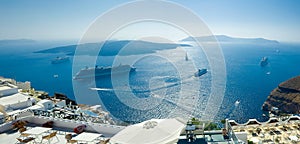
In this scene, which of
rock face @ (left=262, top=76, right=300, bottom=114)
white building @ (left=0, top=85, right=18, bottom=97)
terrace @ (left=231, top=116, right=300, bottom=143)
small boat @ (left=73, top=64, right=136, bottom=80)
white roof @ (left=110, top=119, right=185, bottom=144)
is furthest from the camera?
small boat @ (left=73, top=64, right=136, bottom=80)

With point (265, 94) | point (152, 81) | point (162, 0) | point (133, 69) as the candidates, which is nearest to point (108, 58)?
point (133, 69)

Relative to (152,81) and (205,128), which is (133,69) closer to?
(152,81)

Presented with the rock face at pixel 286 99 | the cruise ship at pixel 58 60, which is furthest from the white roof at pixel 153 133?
the cruise ship at pixel 58 60

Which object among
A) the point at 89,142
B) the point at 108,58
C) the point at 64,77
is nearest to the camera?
the point at 89,142

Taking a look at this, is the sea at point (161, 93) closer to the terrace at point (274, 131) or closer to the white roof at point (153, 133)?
the terrace at point (274, 131)

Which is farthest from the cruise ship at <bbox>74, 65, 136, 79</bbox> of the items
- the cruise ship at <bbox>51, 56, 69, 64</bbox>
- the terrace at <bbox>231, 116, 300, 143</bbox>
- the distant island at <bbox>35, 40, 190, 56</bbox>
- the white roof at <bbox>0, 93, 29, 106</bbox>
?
the terrace at <bbox>231, 116, 300, 143</bbox>

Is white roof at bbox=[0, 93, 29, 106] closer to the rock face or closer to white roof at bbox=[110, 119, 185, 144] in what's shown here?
white roof at bbox=[110, 119, 185, 144]

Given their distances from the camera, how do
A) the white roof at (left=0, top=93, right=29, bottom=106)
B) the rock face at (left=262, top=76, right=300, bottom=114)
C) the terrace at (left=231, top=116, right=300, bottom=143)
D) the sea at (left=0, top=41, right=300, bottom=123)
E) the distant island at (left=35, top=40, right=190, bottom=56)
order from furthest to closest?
the rock face at (left=262, top=76, right=300, bottom=114) < the distant island at (left=35, top=40, right=190, bottom=56) < the sea at (left=0, top=41, right=300, bottom=123) < the white roof at (left=0, top=93, right=29, bottom=106) < the terrace at (left=231, top=116, right=300, bottom=143)
